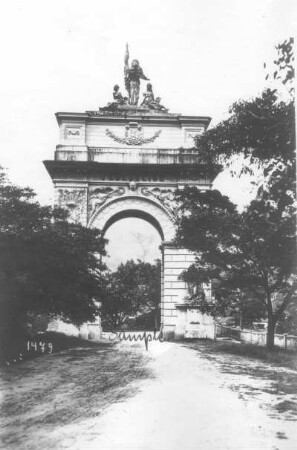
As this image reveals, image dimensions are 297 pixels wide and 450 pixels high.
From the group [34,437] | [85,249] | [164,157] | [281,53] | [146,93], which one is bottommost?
[34,437]

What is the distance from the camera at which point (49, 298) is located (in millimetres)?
15266

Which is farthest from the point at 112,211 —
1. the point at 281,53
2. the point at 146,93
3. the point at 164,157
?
the point at 281,53

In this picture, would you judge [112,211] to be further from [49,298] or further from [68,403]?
[68,403]

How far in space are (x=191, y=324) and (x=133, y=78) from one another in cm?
1243

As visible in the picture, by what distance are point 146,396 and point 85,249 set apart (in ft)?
28.5

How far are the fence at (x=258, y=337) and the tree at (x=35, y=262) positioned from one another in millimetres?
9289

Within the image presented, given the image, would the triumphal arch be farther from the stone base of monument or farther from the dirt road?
the dirt road

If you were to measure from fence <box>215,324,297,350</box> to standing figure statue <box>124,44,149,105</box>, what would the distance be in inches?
521

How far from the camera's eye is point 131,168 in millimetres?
25359

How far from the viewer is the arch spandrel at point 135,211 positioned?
25281 millimetres

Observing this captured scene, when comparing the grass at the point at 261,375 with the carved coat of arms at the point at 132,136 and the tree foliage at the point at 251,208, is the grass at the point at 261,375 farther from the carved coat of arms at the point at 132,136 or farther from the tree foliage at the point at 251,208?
the carved coat of arms at the point at 132,136

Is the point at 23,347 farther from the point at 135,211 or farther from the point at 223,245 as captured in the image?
the point at 135,211

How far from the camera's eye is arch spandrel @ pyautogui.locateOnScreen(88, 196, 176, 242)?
82.9ft

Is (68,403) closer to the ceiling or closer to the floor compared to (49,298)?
closer to the floor
